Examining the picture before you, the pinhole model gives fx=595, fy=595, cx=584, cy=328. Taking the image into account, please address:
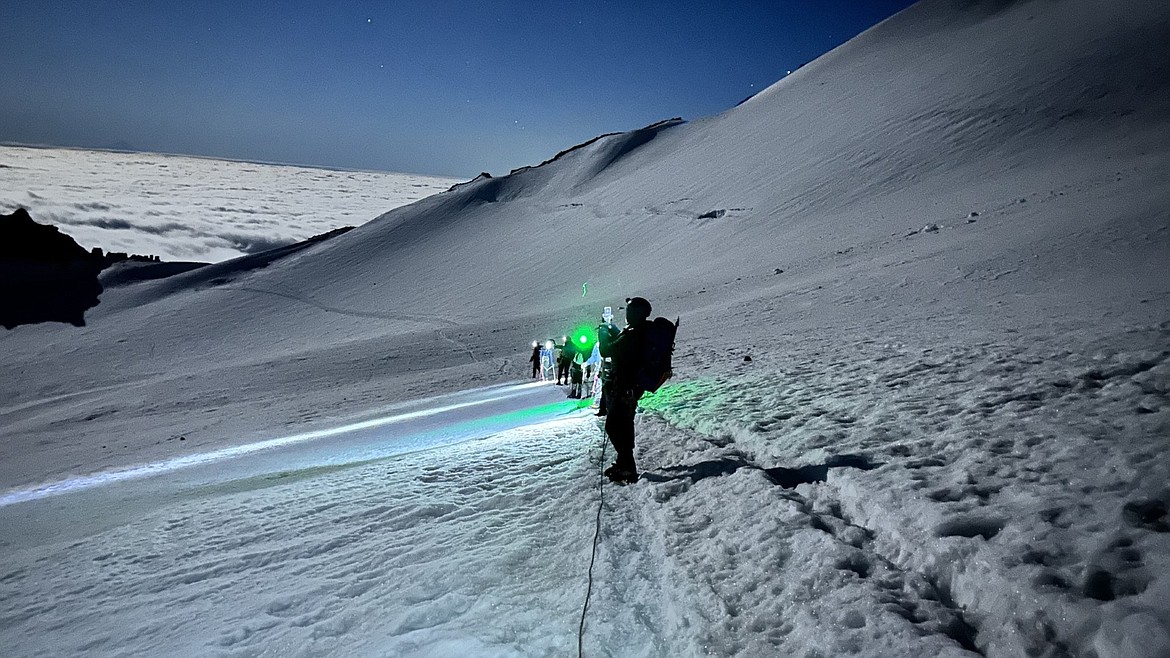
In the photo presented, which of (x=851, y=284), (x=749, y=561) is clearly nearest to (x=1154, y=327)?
(x=749, y=561)

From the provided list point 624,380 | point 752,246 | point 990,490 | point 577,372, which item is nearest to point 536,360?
point 577,372

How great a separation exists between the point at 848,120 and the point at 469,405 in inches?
1879

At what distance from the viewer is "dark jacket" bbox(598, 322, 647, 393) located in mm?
5598

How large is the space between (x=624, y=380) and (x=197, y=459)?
36.7ft

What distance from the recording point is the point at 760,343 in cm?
1215

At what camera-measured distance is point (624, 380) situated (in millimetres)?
5660

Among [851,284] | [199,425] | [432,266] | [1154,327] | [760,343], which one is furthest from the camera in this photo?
[432,266]

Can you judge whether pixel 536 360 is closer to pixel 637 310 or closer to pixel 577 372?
pixel 577 372

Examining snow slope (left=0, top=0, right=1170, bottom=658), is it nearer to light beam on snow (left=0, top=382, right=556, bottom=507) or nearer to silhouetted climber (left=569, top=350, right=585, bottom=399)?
light beam on snow (left=0, top=382, right=556, bottom=507)

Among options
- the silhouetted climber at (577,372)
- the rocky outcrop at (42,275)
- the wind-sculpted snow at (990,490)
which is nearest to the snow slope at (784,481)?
the wind-sculpted snow at (990,490)

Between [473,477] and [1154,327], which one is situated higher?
[1154,327]

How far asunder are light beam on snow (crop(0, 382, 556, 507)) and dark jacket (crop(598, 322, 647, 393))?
17.9 ft

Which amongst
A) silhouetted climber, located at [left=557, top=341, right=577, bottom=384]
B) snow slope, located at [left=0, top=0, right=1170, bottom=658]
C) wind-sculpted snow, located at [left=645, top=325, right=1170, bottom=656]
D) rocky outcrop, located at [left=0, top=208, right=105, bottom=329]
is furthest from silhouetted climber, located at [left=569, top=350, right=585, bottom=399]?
rocky outcrop, located at [left=0, top=208, right=105, bottom=329]

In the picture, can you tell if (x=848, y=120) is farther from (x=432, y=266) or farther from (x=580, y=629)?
(x=580, y=629)
